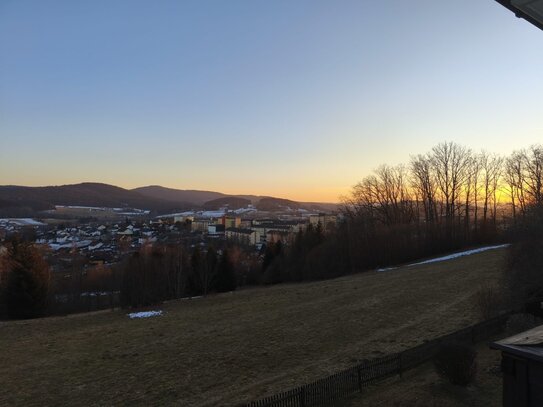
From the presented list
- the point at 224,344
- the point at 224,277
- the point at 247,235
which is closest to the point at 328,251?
the point at 224,277

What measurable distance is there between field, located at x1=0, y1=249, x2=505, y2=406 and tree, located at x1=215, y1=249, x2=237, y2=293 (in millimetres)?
22739

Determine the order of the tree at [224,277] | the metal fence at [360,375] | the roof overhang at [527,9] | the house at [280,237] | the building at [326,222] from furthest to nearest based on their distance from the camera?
the house at [280,237], the building at [326,222], the tree at [224,277], the metal fence at [360,375], the roof overhang at [527,9]

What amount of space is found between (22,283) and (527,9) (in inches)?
1859

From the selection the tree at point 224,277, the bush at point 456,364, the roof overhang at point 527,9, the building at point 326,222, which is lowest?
the tree at point 224,277

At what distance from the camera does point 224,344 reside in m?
21.4

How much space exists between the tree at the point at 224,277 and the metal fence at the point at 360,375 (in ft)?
147

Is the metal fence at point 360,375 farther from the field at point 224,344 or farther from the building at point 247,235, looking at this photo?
the building at point 247,235

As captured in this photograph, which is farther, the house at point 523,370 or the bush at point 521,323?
the bush at point 521,323

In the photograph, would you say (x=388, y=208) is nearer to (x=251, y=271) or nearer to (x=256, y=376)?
(x=251, y=271)

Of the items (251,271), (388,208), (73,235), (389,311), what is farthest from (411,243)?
(73,235)

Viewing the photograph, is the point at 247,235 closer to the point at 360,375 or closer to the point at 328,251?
the point at 328,251

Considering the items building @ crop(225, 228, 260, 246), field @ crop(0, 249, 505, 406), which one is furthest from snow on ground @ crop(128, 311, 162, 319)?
building @ crop(225, 228, 260, 246)

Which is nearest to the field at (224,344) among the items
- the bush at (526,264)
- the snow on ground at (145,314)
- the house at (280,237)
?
the snow on ground at (145,314)

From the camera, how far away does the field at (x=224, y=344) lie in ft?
51.2
